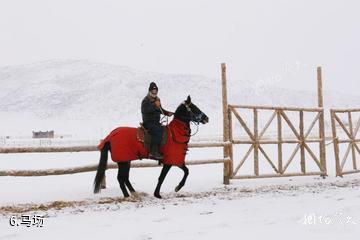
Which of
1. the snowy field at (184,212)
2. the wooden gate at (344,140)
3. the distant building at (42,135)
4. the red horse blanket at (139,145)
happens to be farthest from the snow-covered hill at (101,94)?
the red horse blanket at (139,145)

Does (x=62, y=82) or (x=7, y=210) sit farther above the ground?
(x=62, y=82)

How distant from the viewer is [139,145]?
26.0 feet

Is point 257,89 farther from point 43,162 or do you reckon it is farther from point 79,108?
point 43,162

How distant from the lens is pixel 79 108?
208ft

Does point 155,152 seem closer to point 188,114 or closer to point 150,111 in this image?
point 150,111

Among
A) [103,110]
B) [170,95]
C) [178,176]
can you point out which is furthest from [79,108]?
[178,176]

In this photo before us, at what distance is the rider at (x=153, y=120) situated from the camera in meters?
7.88

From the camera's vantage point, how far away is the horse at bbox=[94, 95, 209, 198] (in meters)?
7.84

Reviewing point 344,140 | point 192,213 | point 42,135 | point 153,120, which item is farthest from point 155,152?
point 42,135

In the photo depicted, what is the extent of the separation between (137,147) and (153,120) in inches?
22.7

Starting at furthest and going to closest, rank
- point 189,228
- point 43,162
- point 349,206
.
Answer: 1. point 43,162
2. point 349,206
3. point 189,228

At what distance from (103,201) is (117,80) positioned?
7063 centimetres

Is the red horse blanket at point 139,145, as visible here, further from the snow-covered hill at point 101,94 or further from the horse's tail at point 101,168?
the snow-covered hill at point 101,94

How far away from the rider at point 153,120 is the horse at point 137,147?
144 mm
